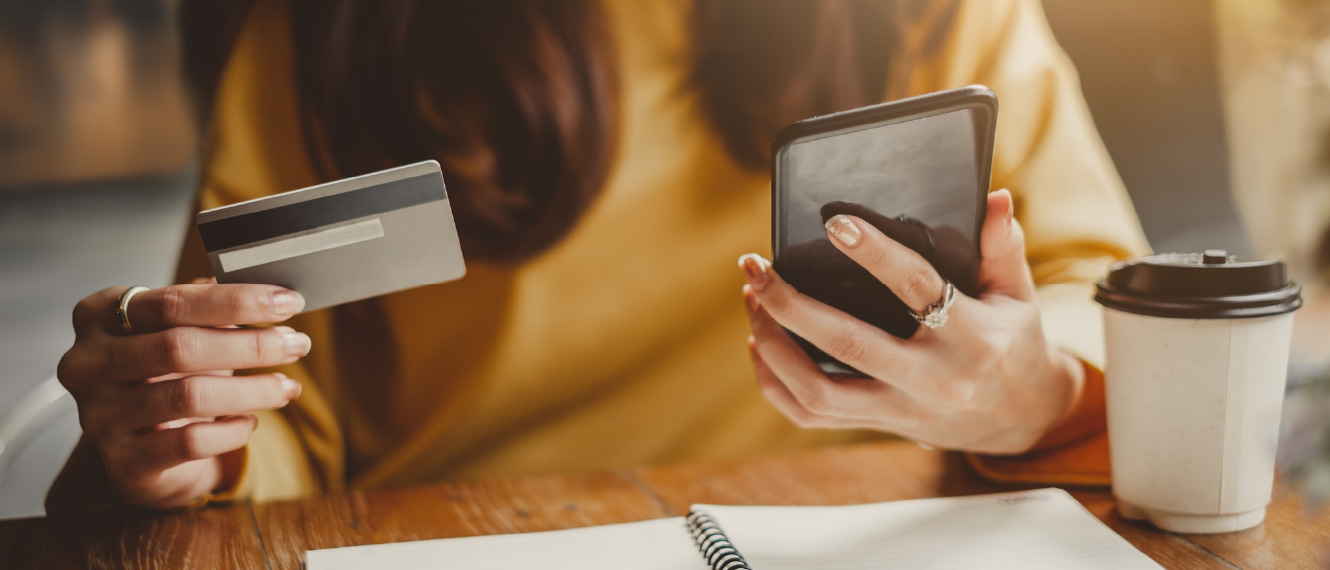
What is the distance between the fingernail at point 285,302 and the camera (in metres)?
0.57

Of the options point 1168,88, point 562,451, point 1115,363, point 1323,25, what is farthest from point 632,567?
point 1323,25

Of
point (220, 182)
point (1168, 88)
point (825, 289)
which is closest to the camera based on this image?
point (825, 289)

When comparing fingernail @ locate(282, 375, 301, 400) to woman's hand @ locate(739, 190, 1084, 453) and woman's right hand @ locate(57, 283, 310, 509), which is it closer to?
woman's right hand @ locate(57, 283, 310, 509)

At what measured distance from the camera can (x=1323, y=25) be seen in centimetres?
147

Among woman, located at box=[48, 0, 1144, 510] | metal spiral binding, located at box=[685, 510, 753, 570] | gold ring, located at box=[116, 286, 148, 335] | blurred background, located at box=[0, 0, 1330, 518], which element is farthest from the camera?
blurred background, located at box=[0, 0, 1330, 518]

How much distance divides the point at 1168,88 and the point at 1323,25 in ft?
1.19

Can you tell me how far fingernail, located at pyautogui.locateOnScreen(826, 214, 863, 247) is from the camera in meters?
0.55

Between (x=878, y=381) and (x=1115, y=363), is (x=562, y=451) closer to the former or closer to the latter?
(x=878, y=381)

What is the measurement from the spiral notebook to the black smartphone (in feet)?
0.52

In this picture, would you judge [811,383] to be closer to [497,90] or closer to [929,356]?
[929,356]

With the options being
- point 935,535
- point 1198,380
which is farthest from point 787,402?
point 1198,380

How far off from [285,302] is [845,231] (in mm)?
393

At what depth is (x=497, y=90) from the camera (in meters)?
0.99

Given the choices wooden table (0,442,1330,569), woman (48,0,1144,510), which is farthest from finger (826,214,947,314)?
woman (48,0,1144,510)
